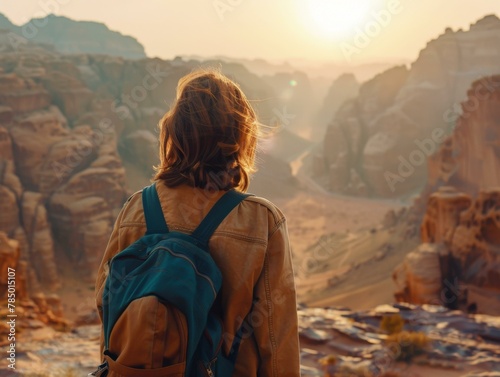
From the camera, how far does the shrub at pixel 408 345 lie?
645 cm

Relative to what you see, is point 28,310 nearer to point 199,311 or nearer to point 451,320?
point 451,320

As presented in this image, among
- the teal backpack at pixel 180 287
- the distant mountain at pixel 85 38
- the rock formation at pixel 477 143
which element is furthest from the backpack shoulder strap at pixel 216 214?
the distant mountain at pixel 85 38

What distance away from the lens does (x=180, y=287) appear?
149cm

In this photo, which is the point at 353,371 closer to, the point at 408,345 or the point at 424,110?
the point at 408,345

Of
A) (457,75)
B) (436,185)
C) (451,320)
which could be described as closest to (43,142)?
(436,185)

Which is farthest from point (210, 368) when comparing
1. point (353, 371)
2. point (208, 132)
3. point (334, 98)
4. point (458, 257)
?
point (334, 98)

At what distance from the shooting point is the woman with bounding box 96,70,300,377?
1690mm

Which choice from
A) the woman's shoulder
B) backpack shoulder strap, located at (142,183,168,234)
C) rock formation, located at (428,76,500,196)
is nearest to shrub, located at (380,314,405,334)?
the woman's shoulder

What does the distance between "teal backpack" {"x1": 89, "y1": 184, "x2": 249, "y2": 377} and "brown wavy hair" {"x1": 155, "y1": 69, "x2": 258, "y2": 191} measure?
0.13 metres

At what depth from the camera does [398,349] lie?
21.4 feet

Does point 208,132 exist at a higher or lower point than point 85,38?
lower

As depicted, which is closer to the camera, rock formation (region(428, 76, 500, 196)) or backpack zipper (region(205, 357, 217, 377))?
backpack zipper (region(205, 357, 217, 377))

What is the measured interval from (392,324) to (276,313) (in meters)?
6.75

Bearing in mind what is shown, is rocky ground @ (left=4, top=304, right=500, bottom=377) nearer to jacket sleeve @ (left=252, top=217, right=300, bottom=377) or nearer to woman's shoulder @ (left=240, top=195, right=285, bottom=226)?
jacket sleeve @ (left=252, top=217, right=300, bottom=377)
